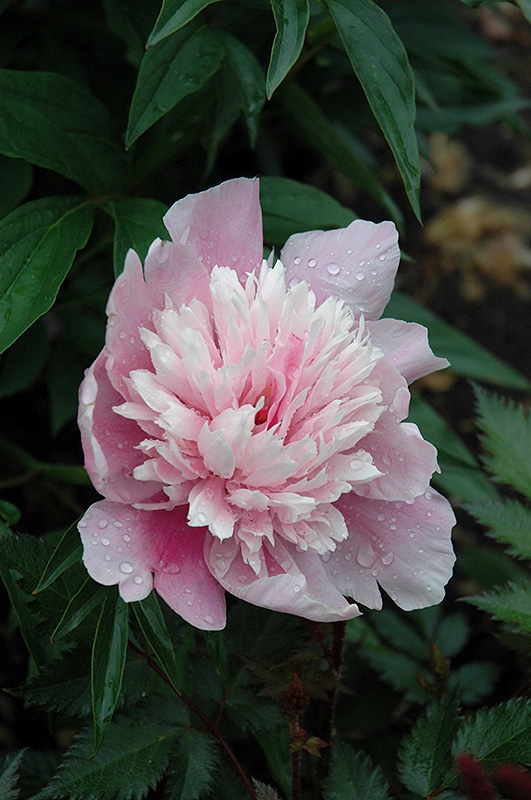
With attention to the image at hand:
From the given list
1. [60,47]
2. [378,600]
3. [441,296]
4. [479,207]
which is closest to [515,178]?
[479,207]

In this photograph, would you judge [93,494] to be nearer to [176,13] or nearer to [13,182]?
[13,182]

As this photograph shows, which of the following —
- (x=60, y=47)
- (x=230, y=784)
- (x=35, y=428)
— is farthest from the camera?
(x=35, y=428)

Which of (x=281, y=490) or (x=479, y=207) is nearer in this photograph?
(x=281, y=490)

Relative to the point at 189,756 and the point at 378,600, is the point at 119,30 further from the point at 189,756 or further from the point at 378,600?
the point at 189,756

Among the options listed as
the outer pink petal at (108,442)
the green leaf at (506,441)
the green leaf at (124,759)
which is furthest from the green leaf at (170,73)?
the green leaf at (124,759)

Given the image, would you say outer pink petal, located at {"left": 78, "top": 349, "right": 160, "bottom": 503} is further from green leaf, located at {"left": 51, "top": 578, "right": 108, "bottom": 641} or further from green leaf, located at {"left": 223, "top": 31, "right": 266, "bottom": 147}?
green leaf, located at {"left": 223, "top": 31, "right": 266, "bottom": 147}

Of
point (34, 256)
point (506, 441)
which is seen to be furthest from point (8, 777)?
point (506, 441)
